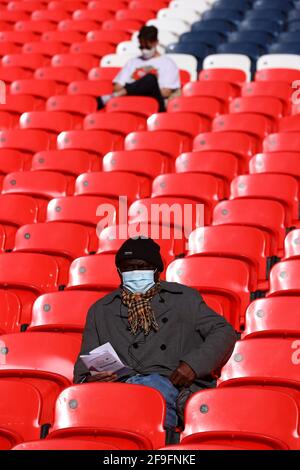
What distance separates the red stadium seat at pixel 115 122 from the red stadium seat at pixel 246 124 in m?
0.70

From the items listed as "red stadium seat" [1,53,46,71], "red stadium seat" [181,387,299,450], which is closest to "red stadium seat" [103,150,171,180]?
"red stadium seat" [1,53,46,71]

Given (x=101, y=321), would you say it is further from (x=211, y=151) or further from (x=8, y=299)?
(x=211, y=151)

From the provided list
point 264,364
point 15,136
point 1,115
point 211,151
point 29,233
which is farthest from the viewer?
point 1,115

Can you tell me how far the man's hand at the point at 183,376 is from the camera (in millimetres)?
5020

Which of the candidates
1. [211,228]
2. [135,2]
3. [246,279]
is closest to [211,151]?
[211,228]

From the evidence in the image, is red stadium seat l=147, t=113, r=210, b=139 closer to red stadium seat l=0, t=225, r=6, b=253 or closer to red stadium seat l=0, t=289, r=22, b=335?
red stadium seat l=0, t=225, r=6, b=253

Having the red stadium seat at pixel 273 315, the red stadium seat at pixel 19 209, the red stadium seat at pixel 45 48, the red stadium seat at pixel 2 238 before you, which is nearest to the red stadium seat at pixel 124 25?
the red stadium seat at pixel 45 48

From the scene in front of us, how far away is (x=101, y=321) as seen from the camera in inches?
209

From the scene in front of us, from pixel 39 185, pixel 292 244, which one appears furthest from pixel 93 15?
pixel 292 244

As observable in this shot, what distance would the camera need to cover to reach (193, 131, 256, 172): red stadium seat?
819 cm

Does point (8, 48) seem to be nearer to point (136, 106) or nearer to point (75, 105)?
point (75, 105)

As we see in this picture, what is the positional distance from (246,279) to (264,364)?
3.51 feet

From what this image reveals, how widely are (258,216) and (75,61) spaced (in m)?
4.69

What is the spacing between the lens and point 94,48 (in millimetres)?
11445
